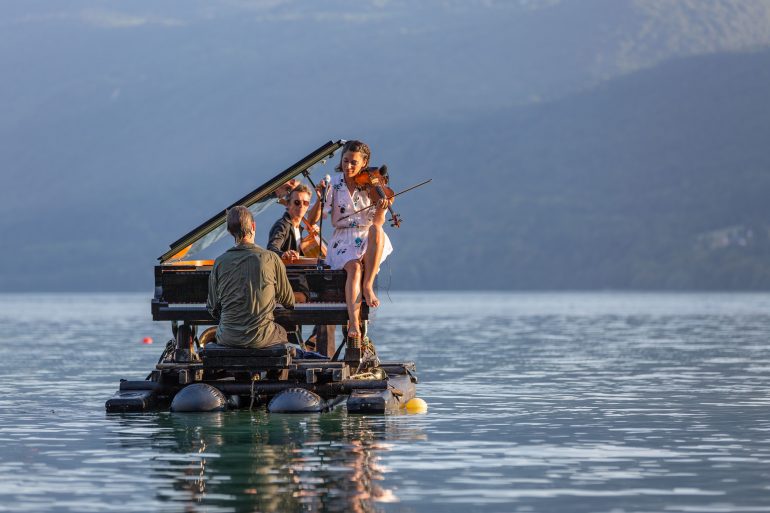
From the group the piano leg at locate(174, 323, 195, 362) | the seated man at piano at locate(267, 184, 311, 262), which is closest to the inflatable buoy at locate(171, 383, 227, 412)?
the piano leg at locate(174, 323, 195, 362)

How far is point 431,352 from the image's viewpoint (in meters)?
38.5

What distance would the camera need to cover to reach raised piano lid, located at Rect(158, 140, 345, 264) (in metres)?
20.2

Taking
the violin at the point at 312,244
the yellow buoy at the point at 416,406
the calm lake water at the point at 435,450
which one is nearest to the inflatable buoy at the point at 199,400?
the calm lake water at the point at 435,450

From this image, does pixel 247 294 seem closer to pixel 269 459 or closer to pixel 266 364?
pixel 266 364

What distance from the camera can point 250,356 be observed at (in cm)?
1859

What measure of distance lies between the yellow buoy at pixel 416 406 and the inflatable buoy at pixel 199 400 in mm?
2203

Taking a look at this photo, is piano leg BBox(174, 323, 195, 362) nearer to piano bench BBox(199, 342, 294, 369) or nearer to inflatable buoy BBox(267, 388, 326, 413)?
piano bench BBox(199, 342, 294, 369)

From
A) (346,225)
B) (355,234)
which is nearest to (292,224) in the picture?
(346,225)

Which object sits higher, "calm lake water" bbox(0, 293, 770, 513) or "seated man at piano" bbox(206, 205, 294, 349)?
"seated man at piano" bbox(206, 205, 294, 349)

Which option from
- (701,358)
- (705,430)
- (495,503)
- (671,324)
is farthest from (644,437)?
(671,324)

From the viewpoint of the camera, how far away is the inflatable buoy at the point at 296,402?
18344mm

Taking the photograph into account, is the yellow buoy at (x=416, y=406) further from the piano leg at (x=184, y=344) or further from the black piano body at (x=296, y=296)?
the piano leg at (x=184, y=344)

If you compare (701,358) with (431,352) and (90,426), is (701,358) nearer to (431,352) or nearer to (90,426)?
(431,352)

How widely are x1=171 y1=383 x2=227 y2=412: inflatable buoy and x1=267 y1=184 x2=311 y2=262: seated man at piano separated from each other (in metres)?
2.60
